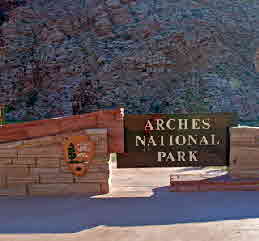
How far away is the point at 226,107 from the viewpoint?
2188 centimetres

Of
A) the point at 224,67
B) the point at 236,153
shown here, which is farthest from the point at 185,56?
the point at 236,153

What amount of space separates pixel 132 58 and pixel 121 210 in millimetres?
20567

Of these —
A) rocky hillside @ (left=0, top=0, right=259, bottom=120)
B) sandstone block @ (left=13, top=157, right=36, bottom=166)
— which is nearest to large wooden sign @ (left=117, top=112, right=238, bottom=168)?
sandstone block @ (left=13, top=157, right=36, bottom=166)

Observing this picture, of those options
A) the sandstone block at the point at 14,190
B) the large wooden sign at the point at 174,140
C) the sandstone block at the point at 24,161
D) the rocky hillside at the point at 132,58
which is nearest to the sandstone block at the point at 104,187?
the large wooden sign at the point at 174,140

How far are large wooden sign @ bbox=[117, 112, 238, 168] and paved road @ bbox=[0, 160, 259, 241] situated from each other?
64 centimetres

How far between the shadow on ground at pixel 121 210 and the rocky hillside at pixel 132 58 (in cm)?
1679

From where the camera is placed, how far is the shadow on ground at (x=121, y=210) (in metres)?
4.67

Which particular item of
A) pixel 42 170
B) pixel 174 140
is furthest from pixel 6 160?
pixel 174 140

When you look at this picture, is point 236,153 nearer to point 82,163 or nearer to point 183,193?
point 183,193

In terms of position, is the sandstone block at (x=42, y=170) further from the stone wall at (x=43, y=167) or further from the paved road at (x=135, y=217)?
the paved road at (x=135, y=217)

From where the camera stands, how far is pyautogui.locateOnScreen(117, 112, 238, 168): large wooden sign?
6.20 m

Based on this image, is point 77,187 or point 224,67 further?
point 224,67

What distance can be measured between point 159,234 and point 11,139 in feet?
11.2

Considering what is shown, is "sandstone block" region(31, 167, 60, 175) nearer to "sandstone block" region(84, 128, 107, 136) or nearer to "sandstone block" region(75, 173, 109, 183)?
"sandstone block" region(75, 173, 109, 183)
